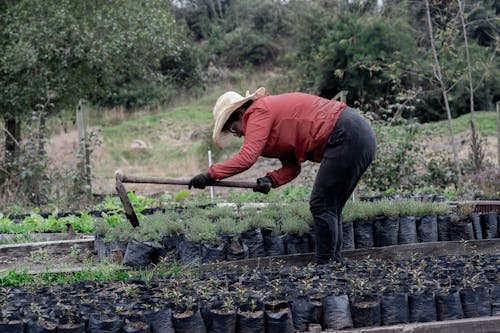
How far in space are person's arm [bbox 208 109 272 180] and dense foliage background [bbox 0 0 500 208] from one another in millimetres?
5357

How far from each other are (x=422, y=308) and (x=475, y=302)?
34 cm

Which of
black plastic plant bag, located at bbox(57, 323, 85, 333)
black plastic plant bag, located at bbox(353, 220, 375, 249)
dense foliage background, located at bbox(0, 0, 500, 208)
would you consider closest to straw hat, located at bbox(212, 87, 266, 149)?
black plastic plant bag, located at bbox(353, 220, 375, 249)

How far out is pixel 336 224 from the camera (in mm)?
4887

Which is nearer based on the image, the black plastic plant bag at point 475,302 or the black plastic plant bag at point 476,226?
the black plastic plant bag at point 475,302

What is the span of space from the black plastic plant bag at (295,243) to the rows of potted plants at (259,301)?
3.28 feet

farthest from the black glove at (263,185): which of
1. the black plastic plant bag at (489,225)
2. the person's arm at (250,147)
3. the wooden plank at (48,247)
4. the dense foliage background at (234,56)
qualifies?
the dense foliage background at (234,56)

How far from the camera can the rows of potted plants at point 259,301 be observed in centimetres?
331

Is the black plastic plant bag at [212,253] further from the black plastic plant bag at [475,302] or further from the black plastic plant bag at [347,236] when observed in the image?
the black plastic plant bag at [475,302]

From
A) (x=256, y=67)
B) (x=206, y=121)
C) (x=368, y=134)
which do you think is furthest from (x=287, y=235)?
(x=256, y=67)

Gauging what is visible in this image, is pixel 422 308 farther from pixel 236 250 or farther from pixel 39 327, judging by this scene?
pixel 39 327

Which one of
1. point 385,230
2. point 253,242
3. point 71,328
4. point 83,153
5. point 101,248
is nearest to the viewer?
point 71,328

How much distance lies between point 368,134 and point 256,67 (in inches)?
1046

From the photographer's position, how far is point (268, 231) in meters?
5.43

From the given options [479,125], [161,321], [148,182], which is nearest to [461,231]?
[148,182]
